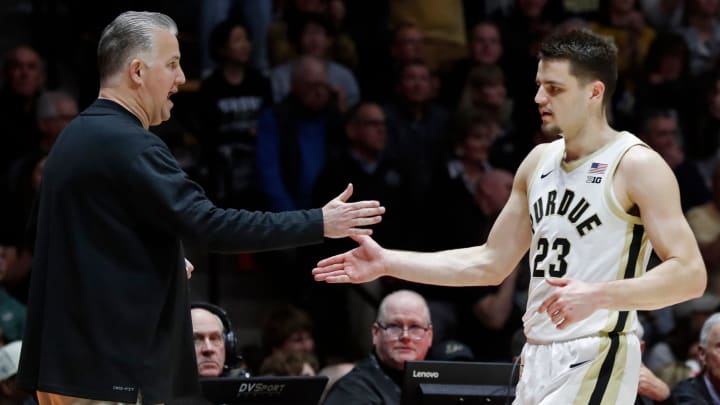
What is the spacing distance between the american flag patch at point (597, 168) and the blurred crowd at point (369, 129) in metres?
3.48

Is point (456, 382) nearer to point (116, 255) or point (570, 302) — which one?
point (570, 302)

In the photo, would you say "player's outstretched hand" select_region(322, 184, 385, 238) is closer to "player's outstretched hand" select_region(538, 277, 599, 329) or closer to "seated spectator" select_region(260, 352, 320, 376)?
"player's outstretched hand" select_region(538, 277, 599, 329)

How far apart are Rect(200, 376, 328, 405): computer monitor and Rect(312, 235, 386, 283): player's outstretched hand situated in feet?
2.92

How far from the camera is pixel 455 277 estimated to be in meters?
4.99

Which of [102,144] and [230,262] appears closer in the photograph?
[102,144]

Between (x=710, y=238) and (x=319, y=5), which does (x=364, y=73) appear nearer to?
(x=319, y=5)

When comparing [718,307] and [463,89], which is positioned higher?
[463,89]

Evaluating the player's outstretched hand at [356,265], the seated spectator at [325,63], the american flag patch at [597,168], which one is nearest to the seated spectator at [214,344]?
the player's outstretched hand at [356,265]

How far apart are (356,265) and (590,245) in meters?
0.94

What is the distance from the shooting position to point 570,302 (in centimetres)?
414

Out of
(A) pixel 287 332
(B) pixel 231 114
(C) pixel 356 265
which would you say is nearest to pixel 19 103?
(B) pixel 231 114

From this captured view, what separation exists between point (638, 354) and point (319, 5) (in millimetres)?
6406

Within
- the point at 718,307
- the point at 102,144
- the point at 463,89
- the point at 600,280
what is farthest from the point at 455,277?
the point at 463,89

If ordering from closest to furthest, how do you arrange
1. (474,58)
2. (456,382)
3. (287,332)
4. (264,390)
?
(264,390)
(456,382)
(287,332)
(474,58)
